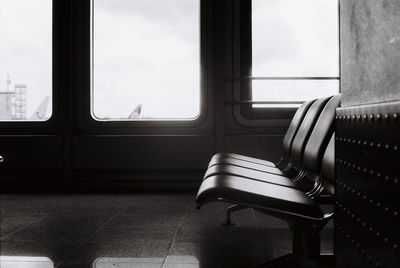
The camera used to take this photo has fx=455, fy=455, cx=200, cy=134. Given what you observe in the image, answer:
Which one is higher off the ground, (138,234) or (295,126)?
(295,126)

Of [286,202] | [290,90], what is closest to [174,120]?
[290,90]

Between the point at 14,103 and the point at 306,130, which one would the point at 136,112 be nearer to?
the point at 14,103

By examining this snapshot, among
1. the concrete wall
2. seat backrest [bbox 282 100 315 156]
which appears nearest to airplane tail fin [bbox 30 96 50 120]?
seat backrest [bbox 282 100 315 156]

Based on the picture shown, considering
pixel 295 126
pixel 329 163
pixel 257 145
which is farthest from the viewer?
pixel 257 145

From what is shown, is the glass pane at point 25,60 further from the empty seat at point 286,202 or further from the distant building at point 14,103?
the empty seat at point 286,202

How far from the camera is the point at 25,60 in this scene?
14.5 ft

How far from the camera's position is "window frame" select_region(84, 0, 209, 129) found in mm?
4219

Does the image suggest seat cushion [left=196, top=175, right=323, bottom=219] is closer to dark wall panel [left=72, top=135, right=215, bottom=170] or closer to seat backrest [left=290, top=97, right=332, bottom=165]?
seat backrest [left=290, top=97, right=332, bottom=165]

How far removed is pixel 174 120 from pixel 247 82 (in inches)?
30.2

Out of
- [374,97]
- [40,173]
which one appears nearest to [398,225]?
[374,97]

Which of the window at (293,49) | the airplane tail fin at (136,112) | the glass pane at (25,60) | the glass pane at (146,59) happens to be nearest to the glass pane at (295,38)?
the window at (293,49)

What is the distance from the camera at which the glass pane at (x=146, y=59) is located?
4320 mm

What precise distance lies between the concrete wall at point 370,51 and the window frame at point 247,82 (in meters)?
2.95

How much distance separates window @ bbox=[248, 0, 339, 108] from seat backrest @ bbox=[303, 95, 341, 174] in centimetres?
234
